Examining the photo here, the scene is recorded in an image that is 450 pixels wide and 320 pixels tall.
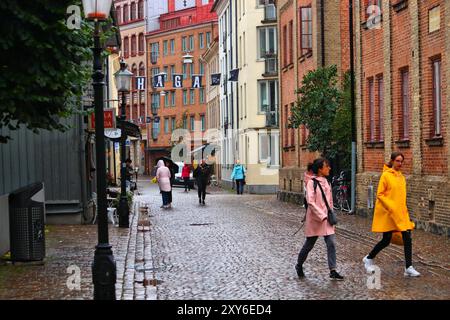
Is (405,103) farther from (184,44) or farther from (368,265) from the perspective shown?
(184,44)

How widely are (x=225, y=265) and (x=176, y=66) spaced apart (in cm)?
9116

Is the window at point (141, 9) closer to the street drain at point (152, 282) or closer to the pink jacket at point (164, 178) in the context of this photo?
the pink jacket at point (164, 178)

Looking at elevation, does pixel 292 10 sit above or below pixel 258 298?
above

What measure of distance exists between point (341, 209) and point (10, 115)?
57.4ft

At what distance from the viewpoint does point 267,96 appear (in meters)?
56.2

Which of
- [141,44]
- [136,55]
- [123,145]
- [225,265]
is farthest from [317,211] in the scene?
[136,55]

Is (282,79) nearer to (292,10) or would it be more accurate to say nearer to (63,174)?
(292,10)

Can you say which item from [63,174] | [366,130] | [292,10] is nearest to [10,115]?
[63,174]

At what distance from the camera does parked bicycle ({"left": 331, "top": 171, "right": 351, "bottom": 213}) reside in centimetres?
2905

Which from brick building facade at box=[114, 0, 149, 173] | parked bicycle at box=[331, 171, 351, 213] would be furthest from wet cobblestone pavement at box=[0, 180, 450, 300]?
brick building facade at box=[114, 0, 149, 173]

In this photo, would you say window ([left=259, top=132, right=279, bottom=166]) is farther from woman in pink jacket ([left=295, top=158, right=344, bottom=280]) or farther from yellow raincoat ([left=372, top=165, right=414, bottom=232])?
woman in pink jacket ([left=295, top=158, right=344, bottom=280])

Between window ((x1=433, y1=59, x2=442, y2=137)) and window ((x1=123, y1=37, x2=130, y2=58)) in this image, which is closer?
window ((x1=433, y1=59, x2=442, y2=137))

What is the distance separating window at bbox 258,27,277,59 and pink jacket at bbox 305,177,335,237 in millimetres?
42625
